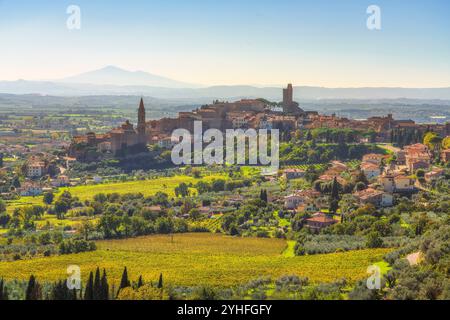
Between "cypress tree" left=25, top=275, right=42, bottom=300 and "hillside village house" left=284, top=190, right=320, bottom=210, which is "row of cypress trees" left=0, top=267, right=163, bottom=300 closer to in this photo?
"cypress tree" left=25, top=275, right=42, bottom=300

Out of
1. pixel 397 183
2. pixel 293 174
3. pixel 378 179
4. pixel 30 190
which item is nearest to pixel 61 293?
pixel 397 183

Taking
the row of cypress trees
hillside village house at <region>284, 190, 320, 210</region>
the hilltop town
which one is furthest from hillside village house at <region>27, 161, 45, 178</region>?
the row of cypress trees

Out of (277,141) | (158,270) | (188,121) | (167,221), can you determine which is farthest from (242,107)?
(158,270)

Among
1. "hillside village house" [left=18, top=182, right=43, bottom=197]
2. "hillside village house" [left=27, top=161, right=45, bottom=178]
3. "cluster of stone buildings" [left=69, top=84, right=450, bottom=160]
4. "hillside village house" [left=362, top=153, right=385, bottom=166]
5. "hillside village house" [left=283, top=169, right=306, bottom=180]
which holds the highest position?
"cluster of stone buildings" [left=69, top=84, right=450, bottom=160]

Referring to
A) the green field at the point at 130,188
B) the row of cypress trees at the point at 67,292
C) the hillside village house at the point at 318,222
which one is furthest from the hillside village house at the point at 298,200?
the row of cypress trees at the point at 67,292

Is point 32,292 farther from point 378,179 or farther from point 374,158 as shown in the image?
point 374,158

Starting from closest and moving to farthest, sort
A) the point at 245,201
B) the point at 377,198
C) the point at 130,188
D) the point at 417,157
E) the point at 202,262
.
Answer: the point at 202,262 → the point at 377,198 → the point at 245,201 → the point at 417,157 → the point at 130,188

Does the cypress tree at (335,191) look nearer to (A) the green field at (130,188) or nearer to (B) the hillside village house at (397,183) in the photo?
(B) the hillside village house at (397,183)

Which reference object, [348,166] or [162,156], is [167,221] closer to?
[348,166]

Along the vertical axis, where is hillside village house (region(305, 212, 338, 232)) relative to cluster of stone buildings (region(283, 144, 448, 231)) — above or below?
below
